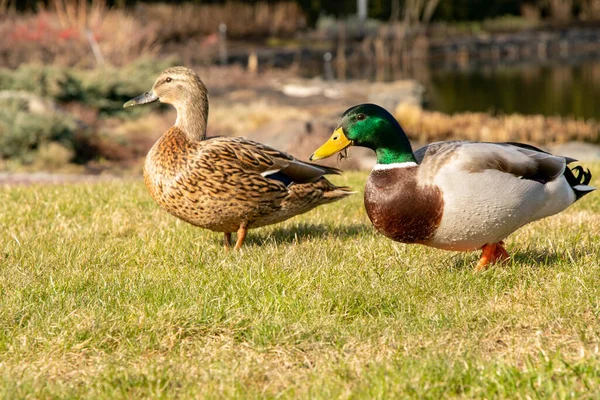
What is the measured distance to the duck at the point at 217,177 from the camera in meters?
4.95

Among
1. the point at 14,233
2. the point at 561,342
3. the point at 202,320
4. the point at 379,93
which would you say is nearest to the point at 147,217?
the point at 14,233

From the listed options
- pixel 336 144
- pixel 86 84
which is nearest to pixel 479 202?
pixel 336 144

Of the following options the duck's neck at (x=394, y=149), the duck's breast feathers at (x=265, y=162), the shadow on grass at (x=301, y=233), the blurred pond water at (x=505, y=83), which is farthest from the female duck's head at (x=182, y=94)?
the blurred pond water at (x=505, y=83)

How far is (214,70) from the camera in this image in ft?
81.5

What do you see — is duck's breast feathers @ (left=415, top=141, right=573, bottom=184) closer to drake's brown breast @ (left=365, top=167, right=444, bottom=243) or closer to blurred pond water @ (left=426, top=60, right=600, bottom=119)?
drake's brown breast @ (left=365, top=167, right=444, bottom=243)

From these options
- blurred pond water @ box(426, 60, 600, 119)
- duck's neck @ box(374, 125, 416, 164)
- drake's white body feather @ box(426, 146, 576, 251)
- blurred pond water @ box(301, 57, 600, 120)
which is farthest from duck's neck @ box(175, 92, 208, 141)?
blurred pond water @ box(426, 60, 600, 119)

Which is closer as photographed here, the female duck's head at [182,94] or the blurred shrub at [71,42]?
the female duck's head at [182,94]

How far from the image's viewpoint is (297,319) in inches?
144

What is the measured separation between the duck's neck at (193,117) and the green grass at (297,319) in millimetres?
673

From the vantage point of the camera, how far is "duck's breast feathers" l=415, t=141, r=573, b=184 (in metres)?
4.00

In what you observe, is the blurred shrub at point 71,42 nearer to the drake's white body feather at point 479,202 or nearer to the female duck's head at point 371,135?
the female duck's head at point 371,135

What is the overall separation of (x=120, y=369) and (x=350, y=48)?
3283 centimetres

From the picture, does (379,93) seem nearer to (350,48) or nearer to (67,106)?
(67,106)

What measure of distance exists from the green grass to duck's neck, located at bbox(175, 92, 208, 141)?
2.21 feet
